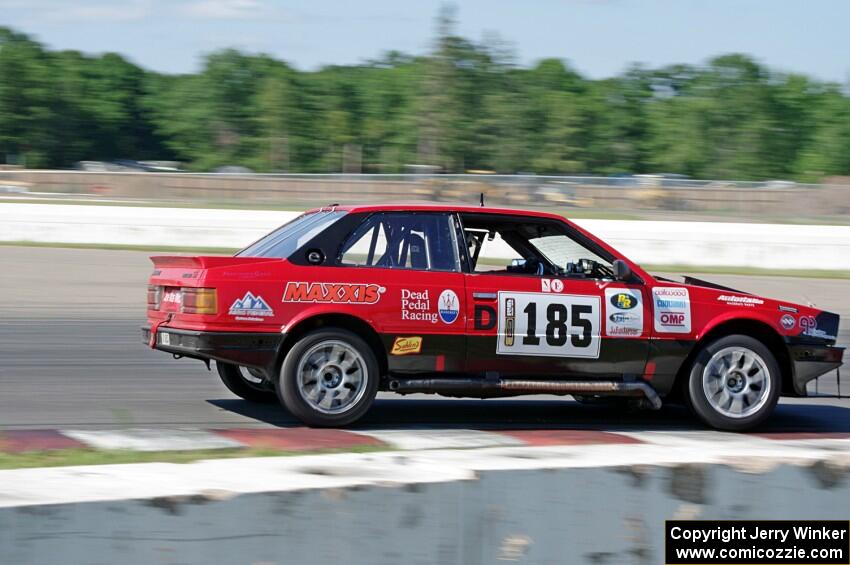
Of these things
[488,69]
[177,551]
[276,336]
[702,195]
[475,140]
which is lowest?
[177,551]

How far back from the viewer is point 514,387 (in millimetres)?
7539

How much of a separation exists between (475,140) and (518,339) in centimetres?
7451

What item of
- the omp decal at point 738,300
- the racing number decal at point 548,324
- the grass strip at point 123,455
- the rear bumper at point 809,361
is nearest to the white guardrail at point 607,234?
the rear bumper at point 809,361

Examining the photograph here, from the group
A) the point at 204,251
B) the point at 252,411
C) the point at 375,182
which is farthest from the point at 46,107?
the point at 252,411

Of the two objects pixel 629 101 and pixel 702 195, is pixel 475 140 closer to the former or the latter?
pixel 629 101

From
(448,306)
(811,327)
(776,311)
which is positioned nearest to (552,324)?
(448,306)

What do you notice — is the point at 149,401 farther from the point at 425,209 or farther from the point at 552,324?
the point at 552,324

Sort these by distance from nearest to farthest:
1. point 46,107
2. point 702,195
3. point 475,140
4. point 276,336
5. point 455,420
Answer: point 276,336 → point 455,420 → point 702,195 → point 475,140 → point 46,107

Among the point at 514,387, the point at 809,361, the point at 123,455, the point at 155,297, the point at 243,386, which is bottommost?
the point at 123,455

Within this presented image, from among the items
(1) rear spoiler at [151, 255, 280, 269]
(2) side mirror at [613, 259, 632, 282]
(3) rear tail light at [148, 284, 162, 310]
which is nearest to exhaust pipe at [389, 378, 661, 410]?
(2) side mirror at [613, 259, 632, 282]

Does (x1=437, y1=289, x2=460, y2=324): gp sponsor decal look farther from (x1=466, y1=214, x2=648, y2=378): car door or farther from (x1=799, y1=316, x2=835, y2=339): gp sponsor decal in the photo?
(x1=799, y1=316, x2=835, y2=339): gp sponsor decal

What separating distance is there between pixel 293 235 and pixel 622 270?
222 centimetres

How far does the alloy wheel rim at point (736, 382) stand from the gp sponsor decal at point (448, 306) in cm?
182

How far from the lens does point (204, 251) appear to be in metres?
24.0
